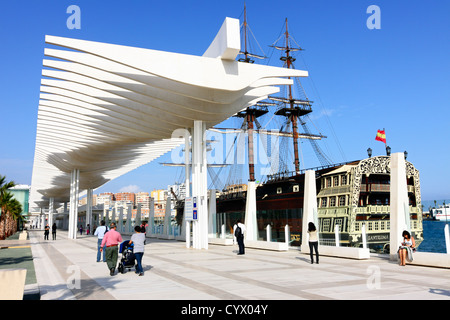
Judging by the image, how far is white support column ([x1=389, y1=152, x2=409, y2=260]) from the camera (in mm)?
12469

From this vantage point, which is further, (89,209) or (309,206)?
(89,209)

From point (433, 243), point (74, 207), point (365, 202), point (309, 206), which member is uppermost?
point (365, 202)

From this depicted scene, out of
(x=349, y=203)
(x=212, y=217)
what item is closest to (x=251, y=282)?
(x=212, y=217)

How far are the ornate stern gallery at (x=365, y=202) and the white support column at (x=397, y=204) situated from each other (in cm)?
1815

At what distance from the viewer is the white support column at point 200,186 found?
1978 cm

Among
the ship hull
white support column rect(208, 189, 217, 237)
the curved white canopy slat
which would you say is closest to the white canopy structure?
the curved white canopy slat

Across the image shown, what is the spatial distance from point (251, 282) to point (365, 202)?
2794cm

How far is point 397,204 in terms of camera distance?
41.4ft

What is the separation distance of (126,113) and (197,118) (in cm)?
389

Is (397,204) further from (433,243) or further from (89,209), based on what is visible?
(433,243)

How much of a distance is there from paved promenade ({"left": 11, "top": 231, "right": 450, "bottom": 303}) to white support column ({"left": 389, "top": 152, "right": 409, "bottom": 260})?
773 millimetres
